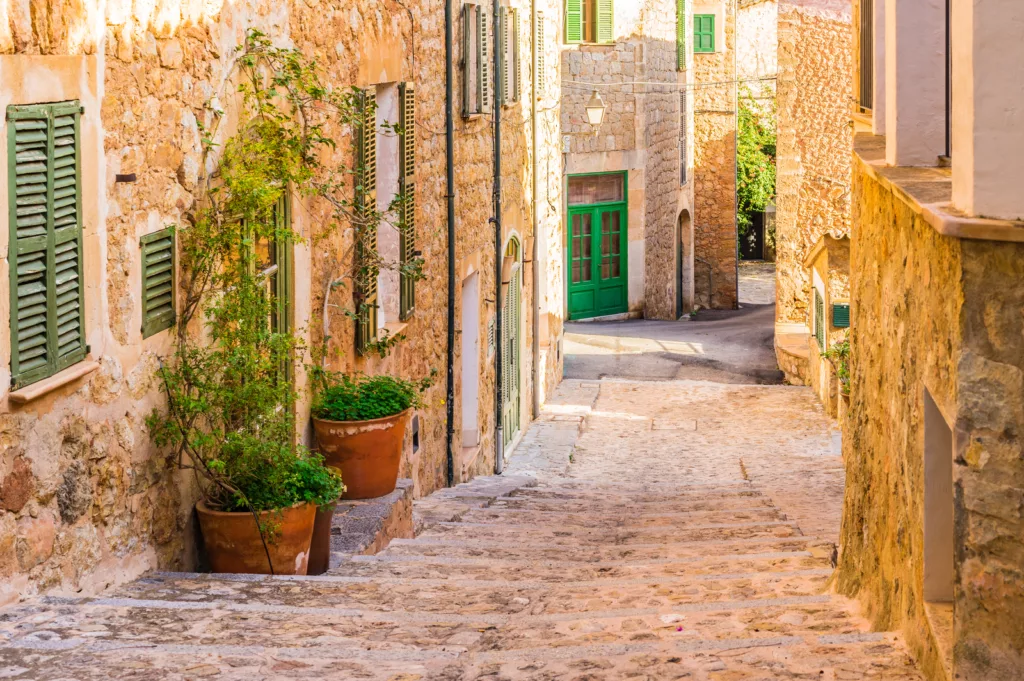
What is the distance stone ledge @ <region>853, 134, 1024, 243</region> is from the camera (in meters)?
3.07

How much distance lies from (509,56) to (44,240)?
30.7 ft

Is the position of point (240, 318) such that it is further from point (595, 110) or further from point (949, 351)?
point (595, 110)

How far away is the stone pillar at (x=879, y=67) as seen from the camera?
5543 millimetres

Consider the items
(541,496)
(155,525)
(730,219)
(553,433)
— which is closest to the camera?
(155,525)

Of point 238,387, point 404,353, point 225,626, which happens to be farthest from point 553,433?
point 225,626

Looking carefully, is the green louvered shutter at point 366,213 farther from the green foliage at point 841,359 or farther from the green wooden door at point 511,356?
the green foliage at point 841,359

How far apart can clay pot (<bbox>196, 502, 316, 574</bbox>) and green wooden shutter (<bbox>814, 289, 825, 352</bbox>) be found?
11347 mm

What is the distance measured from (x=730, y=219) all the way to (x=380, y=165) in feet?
66.0

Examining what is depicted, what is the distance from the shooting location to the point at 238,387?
5.56m

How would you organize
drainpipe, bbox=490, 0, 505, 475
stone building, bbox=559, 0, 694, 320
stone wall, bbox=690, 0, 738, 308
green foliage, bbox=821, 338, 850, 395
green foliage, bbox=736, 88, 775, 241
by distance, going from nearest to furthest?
drainpipe, bbox=490, 0, 505, 475
green foliage, bbox=821, 338, 850, 395
stone building, bbox=559, 0, 694, 320
stone wall, bbox=690, 0, 738, 308
green foliage, bbox=736, 88, 775, 241

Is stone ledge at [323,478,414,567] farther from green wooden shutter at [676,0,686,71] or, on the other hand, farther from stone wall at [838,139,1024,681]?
green wooden shutter at [676,0,686,71]

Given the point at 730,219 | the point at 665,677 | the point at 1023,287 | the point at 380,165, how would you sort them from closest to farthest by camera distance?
the point at 1023,287 → the point at 665,677 → the point at 380,165 → the point at 730,219

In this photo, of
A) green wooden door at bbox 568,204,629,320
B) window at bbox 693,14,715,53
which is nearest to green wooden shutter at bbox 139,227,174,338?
green wooden door at bbox 568,204,629,320

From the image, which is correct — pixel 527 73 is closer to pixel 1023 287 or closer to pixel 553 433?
pixel 553 433
